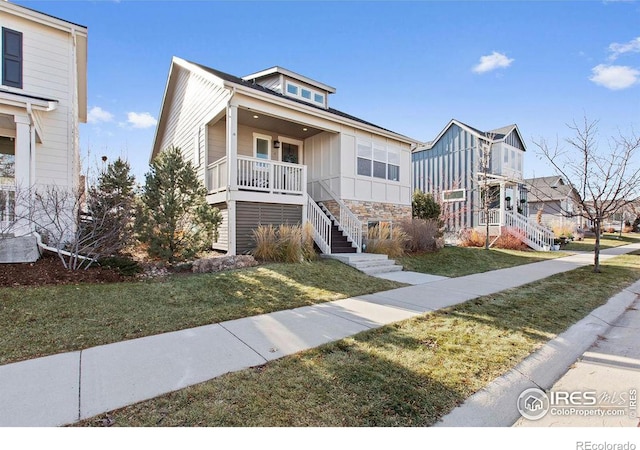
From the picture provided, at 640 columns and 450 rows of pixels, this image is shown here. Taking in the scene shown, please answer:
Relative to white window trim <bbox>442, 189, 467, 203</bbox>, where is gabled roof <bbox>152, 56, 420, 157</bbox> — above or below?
above

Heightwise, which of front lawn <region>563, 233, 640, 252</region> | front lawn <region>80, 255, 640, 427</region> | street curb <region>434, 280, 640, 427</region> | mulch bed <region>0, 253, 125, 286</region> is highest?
mulch bed <region>0, 253, 125, 286</region>

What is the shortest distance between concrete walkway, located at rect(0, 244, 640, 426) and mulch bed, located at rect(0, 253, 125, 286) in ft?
10.9

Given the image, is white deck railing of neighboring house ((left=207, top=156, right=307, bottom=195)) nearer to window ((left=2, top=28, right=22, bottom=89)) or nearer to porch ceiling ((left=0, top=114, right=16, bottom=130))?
porch ceiling ((left=0, top=114, right=16, bottom=130))

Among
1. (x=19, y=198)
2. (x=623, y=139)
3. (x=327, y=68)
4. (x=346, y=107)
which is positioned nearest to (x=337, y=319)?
(x=19, y=198)

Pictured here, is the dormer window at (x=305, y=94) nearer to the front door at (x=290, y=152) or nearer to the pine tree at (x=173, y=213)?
the front door at (x=290, y=152)

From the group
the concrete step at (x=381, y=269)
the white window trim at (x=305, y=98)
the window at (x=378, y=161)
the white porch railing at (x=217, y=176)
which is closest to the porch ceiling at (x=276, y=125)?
the white porch railing at (x=217, y=176)

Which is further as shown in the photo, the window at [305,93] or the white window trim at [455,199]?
the white window trim at [455,199]

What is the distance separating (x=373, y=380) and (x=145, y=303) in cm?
407

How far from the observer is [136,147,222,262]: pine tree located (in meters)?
7.67

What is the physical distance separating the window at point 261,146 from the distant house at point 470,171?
37.5 feet

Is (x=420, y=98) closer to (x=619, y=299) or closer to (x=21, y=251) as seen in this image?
(x=619, y=299)

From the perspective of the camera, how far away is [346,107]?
17484mm

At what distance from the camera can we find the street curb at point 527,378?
2572mm

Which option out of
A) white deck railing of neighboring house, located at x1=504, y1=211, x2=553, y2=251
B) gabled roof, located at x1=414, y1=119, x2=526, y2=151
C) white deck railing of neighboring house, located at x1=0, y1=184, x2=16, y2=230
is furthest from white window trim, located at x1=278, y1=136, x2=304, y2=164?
gabled roof, located at x1=414, y1=119, x2=526, y2=151
